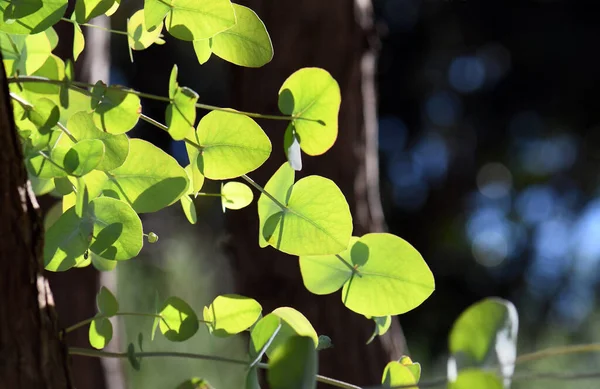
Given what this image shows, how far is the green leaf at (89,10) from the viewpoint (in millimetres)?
317

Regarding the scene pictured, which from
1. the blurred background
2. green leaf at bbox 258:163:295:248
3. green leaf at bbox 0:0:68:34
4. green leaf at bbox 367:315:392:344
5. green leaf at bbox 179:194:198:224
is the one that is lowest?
the blurred background

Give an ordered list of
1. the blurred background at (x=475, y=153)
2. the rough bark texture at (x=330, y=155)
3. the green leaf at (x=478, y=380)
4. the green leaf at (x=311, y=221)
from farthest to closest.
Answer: the blurred background at (x=475, y=153)
the rough bark texture at (x=330, y=155)
the green leaf at (x=311, y=221)
the green leaf at (x=478, y=380)

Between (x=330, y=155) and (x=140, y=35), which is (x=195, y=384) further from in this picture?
(x=330, y=155)

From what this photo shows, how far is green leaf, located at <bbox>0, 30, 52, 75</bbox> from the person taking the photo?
1.13ft

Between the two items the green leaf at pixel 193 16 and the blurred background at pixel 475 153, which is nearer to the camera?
the green leaf at pixel 193 16

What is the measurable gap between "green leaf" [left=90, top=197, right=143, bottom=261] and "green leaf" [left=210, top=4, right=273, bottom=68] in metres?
0.08

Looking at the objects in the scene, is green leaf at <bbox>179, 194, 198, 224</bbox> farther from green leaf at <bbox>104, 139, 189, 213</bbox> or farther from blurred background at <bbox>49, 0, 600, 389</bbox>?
blurred background at <bbox>49, 0, 600, 389</bbox>

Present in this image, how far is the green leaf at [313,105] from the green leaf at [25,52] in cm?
13

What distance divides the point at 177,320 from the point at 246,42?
0.39ft

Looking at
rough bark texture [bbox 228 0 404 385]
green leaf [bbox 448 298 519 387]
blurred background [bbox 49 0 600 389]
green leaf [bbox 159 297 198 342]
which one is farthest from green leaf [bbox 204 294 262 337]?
blurred background [bbox 49 0 600 389]

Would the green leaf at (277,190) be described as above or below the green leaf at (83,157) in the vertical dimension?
below

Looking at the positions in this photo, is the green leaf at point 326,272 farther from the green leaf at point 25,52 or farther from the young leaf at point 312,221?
the green leaf at point 25,52

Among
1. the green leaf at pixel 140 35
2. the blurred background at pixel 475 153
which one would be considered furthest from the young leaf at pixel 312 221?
the blurred background at pixel 475 153

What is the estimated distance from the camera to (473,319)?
8.2 inches
